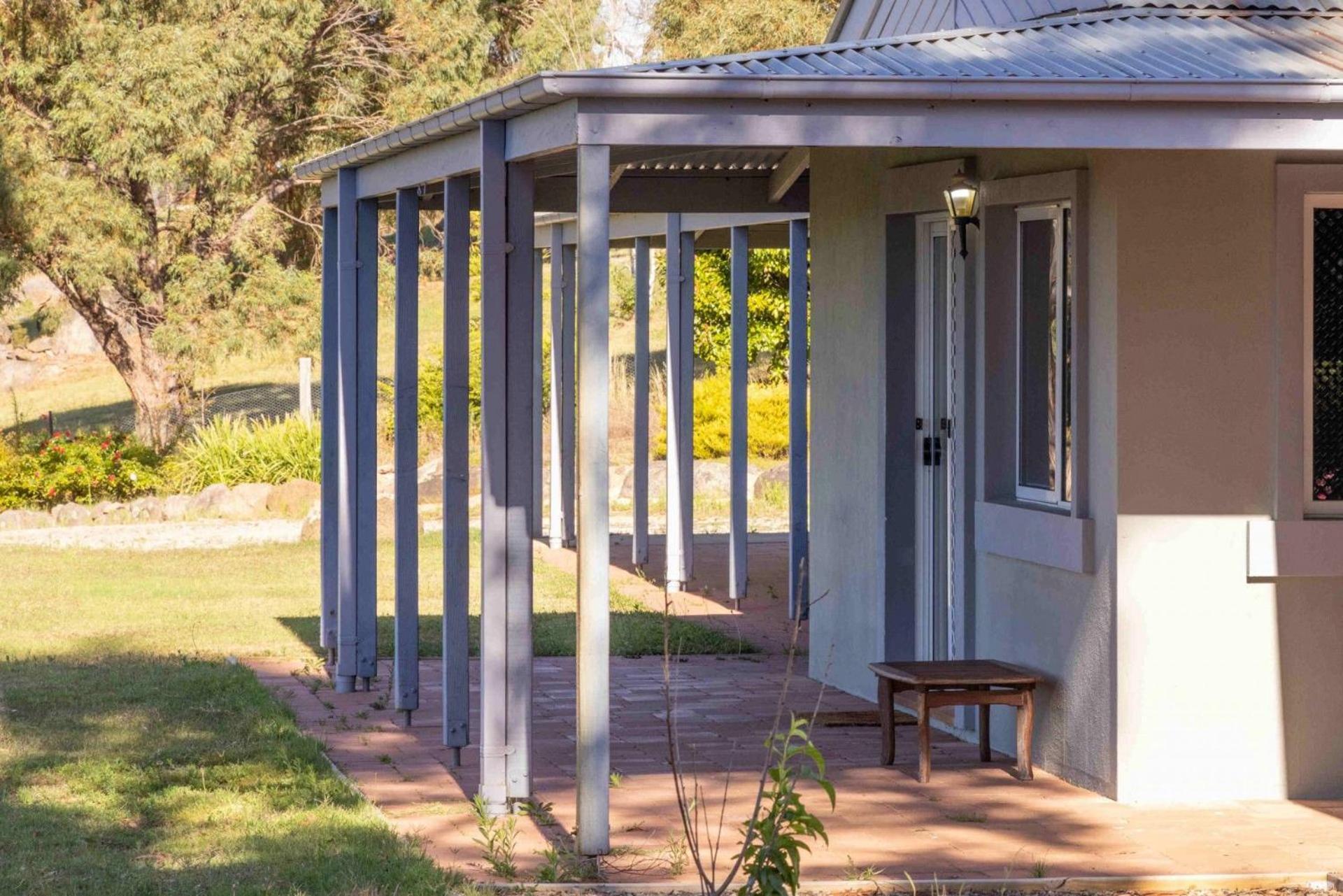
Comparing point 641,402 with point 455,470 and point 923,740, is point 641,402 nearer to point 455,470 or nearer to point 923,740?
point 455,470

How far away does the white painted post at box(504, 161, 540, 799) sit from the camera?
7.00 m

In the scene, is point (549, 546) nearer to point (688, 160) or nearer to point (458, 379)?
point (688, 160)

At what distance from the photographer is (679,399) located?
14242mm

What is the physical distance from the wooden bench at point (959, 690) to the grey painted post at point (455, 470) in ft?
5.55

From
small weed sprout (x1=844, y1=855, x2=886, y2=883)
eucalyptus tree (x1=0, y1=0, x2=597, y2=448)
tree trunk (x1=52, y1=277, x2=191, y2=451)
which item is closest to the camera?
small weed sprout (x1=844, y1=855, x2=886, y2=883)

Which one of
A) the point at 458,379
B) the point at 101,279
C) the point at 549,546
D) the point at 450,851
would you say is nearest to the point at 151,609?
the point at 549,546

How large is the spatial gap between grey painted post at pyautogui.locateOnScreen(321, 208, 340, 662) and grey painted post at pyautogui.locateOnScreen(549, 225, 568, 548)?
6.05 m

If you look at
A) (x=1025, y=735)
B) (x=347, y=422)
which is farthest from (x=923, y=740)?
(x=347, y=422)

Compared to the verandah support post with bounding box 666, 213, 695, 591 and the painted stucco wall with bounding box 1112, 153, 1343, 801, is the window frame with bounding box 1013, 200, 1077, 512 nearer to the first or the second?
the painted stucco wall with bounding box 1112, 153, 1343, 801

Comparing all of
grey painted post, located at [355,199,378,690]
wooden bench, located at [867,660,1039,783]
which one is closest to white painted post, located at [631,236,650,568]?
grey painted post, located at [355,199,378,690]

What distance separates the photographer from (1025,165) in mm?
7762

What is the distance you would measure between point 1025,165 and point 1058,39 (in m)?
0.55

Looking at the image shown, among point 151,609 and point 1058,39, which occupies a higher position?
point 1058,39

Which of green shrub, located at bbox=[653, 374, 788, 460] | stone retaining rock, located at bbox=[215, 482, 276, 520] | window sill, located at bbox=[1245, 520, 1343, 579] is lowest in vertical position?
stone retaining rock, located at bbox=[215, 482, 276, 520]
